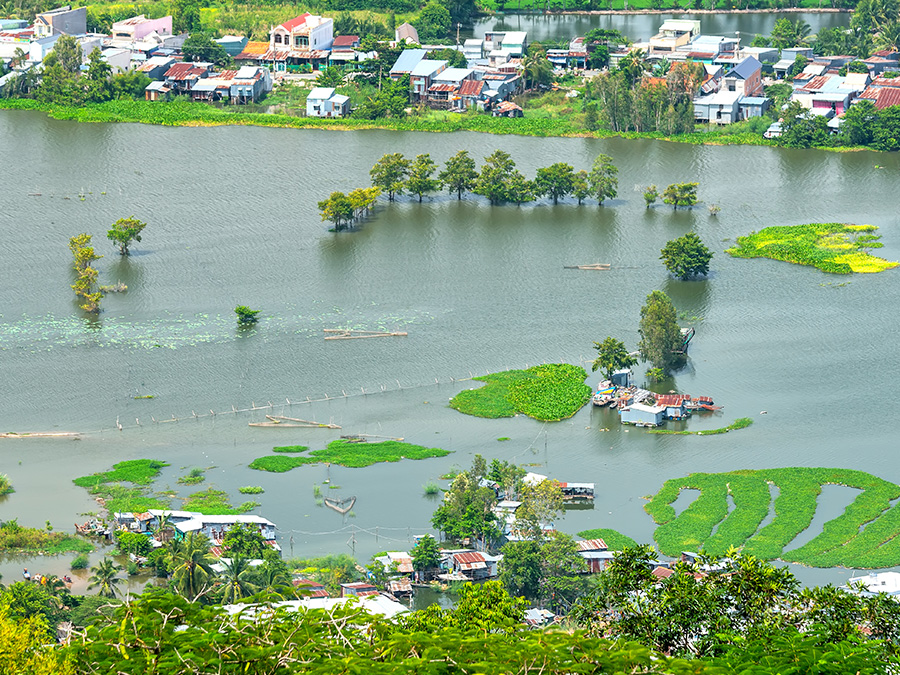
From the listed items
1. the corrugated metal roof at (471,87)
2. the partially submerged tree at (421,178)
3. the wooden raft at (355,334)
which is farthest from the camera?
the corrugated metal roof at (471,87)

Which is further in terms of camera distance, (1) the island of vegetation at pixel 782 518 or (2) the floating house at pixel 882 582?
(1) the island of vegetation at pixel 782 518

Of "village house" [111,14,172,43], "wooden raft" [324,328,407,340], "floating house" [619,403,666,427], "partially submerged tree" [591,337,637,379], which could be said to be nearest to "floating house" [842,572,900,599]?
"floating house" [619,403,666,427]

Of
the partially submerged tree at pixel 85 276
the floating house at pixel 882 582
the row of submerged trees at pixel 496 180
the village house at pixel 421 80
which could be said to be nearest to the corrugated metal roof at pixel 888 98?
the row of submerged trees at pixel 496 180

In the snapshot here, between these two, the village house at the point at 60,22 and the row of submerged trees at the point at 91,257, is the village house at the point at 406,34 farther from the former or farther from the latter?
the row of submerged trees at the point at 91,257

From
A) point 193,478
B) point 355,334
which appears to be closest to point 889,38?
point 355,334

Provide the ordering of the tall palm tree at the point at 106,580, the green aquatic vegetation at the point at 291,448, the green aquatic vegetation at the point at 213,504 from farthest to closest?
the green aquatic vegetation at the point at 291,448
the green aquatic vegetation at the point at 213,504
the tall palm tree at the point at 106,580

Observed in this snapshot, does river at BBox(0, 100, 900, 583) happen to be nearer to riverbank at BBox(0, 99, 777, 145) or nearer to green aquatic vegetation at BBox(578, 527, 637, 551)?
green aquatic vegetation at BBox(578, 527, 637, 551)

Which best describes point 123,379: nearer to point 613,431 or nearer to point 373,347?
point 373,347

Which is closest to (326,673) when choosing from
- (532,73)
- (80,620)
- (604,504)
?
(80,620)
